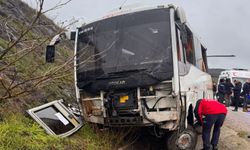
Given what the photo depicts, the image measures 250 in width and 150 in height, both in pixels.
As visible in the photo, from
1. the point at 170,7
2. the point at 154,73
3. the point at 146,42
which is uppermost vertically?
the point at 170,7

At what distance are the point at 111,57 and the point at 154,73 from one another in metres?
1.08

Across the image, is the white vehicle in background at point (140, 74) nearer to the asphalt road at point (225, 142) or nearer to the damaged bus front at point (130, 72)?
the damaged bus front at point (130, 72)

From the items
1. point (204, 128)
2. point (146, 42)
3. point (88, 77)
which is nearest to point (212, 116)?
point (204, 128)

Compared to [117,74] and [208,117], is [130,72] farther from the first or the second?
[208,117]

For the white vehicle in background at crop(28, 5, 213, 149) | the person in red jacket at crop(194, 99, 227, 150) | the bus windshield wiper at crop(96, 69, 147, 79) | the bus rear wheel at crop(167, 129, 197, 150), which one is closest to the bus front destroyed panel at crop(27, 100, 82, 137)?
the white vehicle in background at crop(28, 5, 213, 149)

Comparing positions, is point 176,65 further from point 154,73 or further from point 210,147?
point 210,147

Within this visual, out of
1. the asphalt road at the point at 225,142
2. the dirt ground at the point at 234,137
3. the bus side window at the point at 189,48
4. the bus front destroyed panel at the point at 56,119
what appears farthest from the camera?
the dirt ground at the point at 234,137

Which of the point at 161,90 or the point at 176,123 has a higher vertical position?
the point at 161,90

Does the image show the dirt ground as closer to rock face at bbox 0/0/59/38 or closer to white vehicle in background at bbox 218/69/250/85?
rock face at bbox 0/0/59/38

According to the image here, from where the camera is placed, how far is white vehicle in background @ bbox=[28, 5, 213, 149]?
760cm

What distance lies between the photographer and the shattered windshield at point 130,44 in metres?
7.68

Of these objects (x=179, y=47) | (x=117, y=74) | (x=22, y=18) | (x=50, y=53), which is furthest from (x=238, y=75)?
(x=50, y=53)

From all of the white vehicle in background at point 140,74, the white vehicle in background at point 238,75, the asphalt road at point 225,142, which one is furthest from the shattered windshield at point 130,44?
the white vehicle in background at point 238,75

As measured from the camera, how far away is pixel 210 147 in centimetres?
846
